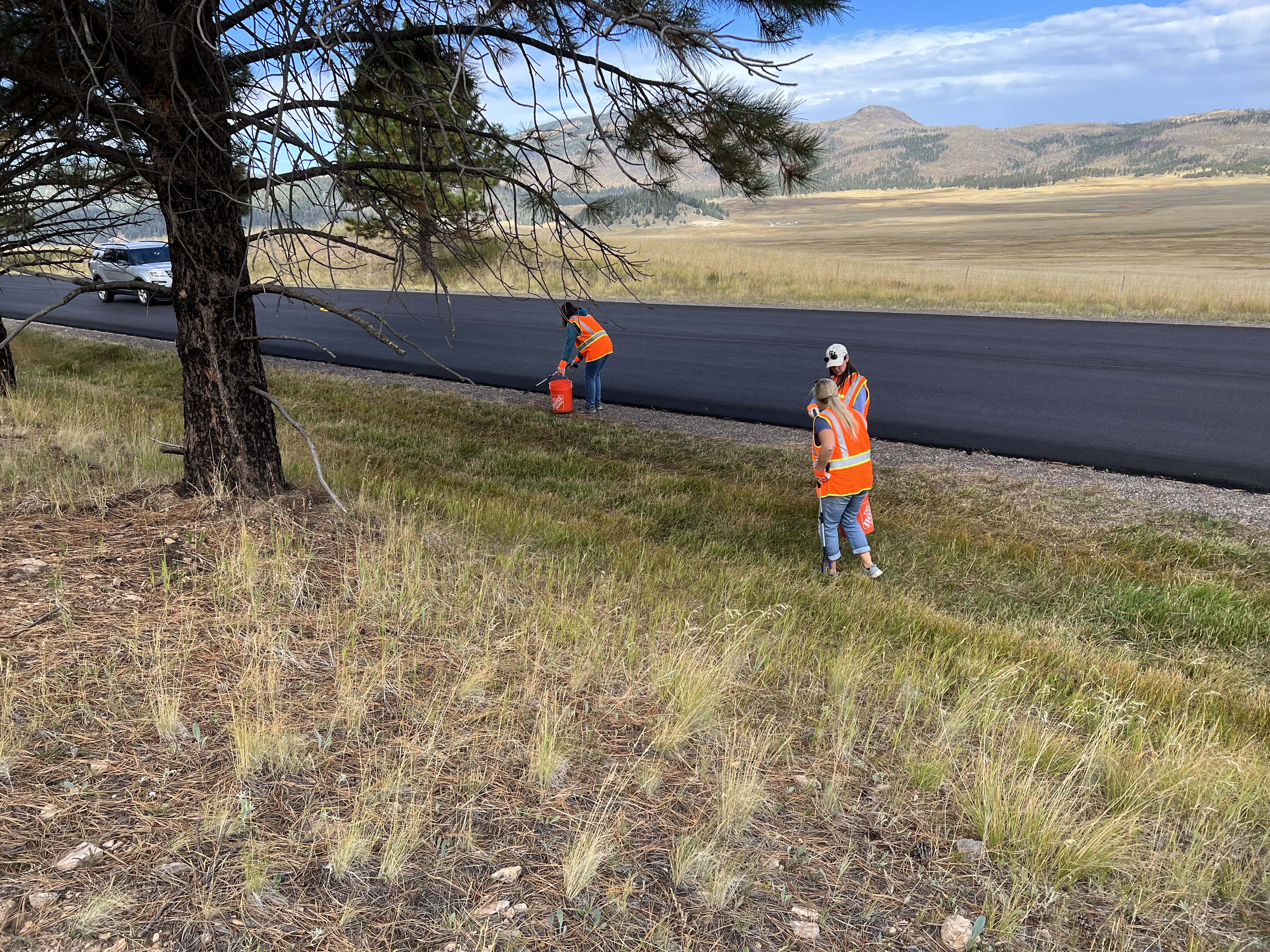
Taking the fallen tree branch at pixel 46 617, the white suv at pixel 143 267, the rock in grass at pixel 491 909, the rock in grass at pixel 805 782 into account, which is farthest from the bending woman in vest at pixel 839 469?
the white suv at pixel 143 267

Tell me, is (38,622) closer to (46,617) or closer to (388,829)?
(46,617)

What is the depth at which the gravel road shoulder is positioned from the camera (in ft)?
24.2

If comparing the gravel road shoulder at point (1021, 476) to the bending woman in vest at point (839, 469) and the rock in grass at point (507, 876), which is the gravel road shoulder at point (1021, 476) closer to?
the bending woman in vest at point (839, 469)

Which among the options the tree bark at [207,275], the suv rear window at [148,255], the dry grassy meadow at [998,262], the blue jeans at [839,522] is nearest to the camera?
the tree bark at [207,275]

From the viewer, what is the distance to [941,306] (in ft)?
73.2

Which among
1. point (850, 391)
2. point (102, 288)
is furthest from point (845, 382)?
point (102, 288)

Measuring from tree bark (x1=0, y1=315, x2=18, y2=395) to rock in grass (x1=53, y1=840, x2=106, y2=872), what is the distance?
27.2 ft

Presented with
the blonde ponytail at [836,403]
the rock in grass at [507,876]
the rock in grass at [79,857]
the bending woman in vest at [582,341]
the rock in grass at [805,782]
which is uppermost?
the bending woman in vest at [582,341]

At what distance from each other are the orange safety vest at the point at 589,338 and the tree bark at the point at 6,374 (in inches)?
246

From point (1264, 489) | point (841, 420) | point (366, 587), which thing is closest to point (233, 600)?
point (366, 587)

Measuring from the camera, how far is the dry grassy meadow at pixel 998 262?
2286 cm

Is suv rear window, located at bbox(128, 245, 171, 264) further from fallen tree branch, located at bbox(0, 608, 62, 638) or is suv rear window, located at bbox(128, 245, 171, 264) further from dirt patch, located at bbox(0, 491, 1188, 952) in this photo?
dirt patch, located at bbox(0, 491, 1188, 952)

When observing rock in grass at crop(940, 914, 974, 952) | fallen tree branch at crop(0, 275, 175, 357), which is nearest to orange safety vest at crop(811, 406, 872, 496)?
fallen tree branch at crop(0, 275, 175, 357)

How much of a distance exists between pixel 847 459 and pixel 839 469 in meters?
0.09
